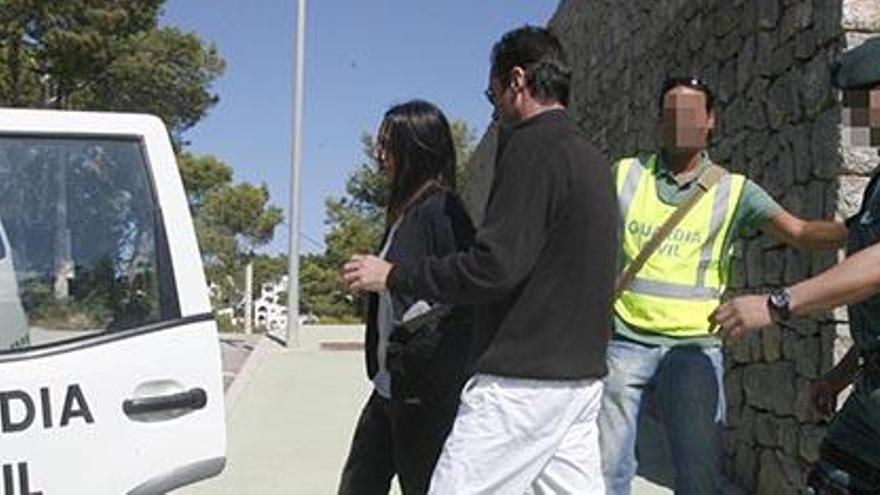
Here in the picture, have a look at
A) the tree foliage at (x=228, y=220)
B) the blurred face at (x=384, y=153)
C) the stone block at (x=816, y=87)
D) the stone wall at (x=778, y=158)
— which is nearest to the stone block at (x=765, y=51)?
the stone wall at (x=778, y=158)

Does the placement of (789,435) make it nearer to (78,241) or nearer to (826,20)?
(826,20)

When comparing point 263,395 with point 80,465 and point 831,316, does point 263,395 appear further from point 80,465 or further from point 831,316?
point 80,465

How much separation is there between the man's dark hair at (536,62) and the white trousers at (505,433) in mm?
759

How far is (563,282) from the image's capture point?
286 centimetres

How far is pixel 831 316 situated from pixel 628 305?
128 centimetres

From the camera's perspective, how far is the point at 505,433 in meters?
2.82

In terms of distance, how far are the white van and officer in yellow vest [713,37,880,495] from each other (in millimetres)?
1372

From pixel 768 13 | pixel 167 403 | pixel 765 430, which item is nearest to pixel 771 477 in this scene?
pixel 765 430

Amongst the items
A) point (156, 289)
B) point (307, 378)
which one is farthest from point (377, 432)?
point (307, 378)

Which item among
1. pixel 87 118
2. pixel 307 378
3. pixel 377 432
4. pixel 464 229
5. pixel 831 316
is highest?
pixel 87 118

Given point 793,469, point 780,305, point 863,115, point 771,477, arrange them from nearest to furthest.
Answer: point 780,305 → point 863,115 → point 793,469 → point 771,477

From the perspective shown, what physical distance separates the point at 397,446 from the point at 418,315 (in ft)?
1.42

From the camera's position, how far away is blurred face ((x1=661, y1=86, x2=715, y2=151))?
375cm

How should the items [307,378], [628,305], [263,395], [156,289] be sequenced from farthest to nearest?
[307,378] < [263,395] < [628,305] < [156,289]
